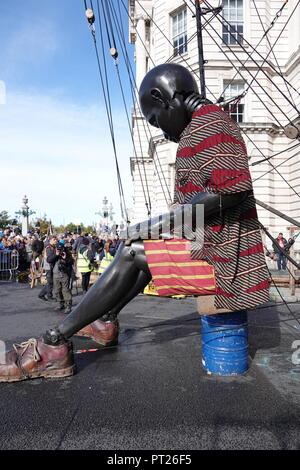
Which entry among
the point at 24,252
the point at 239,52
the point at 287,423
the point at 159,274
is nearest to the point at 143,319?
the point at 159,274

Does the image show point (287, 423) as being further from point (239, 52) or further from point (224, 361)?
point (239, 52)

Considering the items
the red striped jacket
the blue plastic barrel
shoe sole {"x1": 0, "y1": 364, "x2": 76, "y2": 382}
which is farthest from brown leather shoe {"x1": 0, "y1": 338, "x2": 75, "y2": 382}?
the red striped jacket

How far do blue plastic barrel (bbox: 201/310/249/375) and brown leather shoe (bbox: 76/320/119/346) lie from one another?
97 centimetres

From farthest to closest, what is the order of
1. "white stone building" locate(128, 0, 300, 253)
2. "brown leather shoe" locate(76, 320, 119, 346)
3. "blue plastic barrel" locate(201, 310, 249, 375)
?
"white stone building" locate(128, 0, 300, 253)
"brown leather shoe" locate(76, 320, 119, 346)
"blue plastic barrel" locate(201, 310, 249, 375)

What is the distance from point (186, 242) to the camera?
2215mm

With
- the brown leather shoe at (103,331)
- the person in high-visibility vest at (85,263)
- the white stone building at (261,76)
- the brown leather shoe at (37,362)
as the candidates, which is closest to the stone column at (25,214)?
the white stone building at (261,76)

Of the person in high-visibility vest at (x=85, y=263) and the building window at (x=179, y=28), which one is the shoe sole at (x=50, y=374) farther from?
the building window at (x=179, y=28)

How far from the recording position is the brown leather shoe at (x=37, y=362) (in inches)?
92.4

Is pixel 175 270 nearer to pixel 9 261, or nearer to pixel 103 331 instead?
pixel 103 331

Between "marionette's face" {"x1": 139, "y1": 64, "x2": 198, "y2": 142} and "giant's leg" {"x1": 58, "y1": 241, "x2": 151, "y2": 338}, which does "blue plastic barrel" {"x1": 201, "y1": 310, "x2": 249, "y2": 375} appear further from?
"marionette's face" {"x1": 139, "y1": 64, "x2": 198, "y2": 142}

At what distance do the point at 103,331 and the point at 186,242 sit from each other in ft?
4.50

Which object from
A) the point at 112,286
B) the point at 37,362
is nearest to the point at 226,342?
the point at 112,286

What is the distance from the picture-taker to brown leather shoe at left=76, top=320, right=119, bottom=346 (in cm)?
310

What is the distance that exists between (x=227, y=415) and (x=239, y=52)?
57.8 feet
